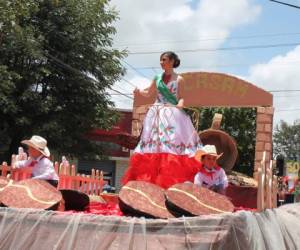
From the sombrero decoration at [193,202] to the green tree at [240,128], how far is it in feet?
51.6

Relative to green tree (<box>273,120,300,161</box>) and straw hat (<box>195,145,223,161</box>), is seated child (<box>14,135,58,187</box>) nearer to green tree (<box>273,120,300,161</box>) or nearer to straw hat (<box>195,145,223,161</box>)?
straw hat (<box>195,145,223,161</box>)

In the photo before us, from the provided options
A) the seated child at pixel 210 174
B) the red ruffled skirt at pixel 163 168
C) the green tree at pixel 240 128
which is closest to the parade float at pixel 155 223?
the seated child at pixel 210 174

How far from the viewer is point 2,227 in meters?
3.58

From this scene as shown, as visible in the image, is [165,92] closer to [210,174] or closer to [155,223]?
[210,174]

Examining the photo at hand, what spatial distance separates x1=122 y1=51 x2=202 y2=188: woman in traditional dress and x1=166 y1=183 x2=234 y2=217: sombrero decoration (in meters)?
1.26

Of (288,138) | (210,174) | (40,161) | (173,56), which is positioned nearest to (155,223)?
(210,174)

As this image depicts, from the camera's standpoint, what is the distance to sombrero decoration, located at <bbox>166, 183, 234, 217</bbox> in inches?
139

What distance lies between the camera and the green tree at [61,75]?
16.5m

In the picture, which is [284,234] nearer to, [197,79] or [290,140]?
[197,79]

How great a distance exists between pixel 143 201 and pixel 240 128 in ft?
53.8

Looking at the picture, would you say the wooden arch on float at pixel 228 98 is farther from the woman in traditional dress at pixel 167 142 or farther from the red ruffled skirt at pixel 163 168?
the red ruffled skirt at pixel 163 168

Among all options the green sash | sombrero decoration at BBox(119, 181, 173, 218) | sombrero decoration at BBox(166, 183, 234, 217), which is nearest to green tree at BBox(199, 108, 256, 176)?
the green sash

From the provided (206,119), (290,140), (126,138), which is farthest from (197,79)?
(290,140)

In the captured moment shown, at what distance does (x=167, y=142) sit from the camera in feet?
17.3
